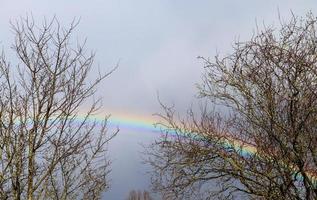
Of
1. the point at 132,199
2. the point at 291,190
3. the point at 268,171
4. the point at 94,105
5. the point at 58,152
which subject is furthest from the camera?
the point at 132,199

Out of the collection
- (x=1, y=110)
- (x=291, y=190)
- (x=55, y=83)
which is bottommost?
(x=291, y=190)

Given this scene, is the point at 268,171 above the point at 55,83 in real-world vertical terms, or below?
below

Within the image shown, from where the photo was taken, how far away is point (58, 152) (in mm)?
6121

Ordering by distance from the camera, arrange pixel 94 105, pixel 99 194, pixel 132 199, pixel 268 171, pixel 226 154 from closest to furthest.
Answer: pixel 94 105 → pixel 99 194 → pixel 268 171 → pixel 226 154 → pixel 132 199

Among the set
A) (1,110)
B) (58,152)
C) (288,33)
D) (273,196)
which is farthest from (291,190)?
(1,110)

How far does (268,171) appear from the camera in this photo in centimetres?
849

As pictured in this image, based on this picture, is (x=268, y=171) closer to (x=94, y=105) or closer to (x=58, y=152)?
(x=94, y=105)

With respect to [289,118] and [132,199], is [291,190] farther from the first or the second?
[132,199]

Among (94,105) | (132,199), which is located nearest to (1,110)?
(94,105)

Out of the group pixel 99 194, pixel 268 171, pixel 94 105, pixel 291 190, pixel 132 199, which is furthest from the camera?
pixel 132 199

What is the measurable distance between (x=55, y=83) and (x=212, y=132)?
4.20 m

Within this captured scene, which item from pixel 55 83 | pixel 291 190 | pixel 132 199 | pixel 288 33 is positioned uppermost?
pixel 132 199

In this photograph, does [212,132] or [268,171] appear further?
[212,132]

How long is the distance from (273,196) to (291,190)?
1.32 ft
